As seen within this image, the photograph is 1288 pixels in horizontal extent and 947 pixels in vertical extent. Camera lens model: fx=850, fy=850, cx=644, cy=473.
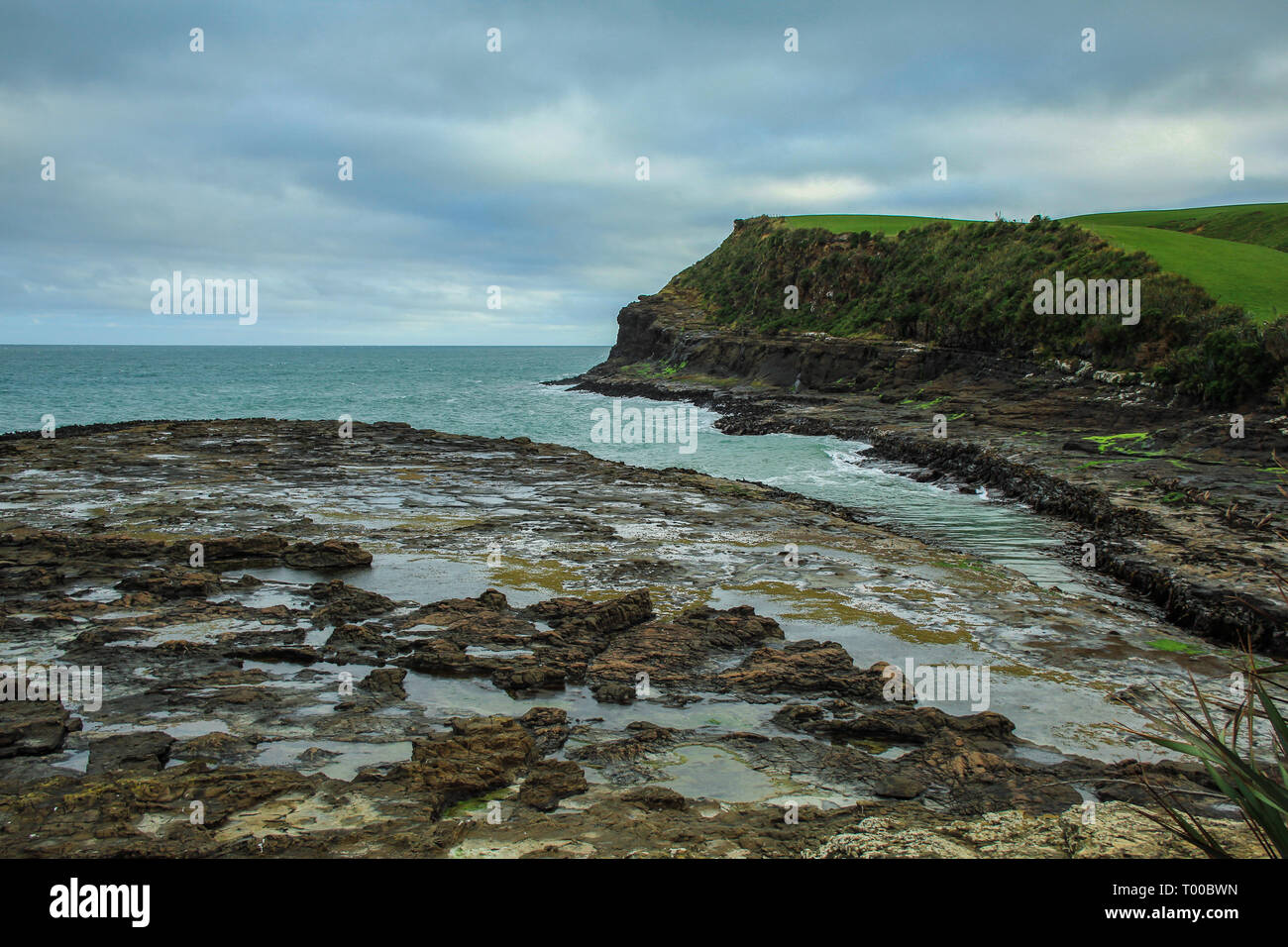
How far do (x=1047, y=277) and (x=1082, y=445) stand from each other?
1643 cm

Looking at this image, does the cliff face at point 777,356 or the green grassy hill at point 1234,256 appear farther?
the cliff face at point 777,356

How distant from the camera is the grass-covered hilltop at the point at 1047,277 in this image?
878 inches

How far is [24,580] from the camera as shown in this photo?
9.95m

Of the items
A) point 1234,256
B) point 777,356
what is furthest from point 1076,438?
point 777,356

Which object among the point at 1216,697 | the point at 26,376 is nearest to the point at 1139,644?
the point at 1216,697

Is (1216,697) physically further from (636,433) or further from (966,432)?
(636,433)

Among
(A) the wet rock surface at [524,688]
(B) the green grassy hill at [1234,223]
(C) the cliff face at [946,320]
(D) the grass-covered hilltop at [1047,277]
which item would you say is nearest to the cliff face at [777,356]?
(C) the cliff face at [946,320]

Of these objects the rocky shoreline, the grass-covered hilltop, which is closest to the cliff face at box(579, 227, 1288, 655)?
the rocky shoreline

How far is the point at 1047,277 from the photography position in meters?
34.1

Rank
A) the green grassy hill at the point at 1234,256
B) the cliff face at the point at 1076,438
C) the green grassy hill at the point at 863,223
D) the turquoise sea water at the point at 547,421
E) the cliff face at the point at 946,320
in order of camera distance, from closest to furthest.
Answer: the cliff face at the point at 1076,438 < the turquoise sea water at the point at 547,421 < the cliff face at the point at 946,320 < the green grassy hill at the point at 1234,256 < the green grassy hill at the point at 863,223

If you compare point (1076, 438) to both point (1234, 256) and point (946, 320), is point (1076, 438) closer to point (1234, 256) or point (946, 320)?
point (1234, 256)

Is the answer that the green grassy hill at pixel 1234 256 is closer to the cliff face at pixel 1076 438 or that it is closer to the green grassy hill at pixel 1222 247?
the green grassy hill at pixel 1222 247

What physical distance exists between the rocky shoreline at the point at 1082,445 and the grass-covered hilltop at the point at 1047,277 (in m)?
1.03
